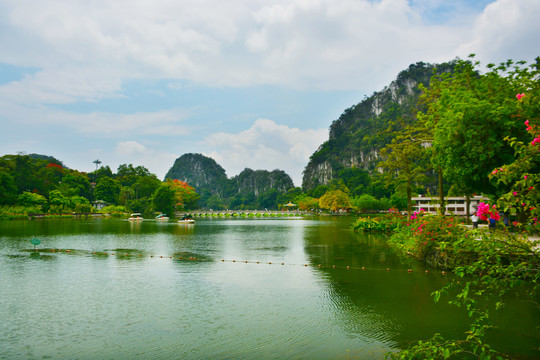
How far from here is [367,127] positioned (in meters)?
172

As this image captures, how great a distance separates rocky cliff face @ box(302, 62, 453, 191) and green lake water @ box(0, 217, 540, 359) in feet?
437

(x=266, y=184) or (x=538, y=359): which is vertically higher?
(x=266, y=184)

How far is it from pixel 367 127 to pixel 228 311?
6756 inches

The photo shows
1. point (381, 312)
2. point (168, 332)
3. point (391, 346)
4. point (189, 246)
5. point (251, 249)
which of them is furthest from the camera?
point (189, 246)

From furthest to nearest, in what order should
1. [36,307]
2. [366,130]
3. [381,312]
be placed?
1. [366,130]
2. [36,307]
3. [381,312]

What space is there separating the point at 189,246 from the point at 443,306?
59.5 ft

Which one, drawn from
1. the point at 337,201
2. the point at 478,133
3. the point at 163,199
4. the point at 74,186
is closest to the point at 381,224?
the point at 478,133

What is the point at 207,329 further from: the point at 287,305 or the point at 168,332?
the point at 287,305

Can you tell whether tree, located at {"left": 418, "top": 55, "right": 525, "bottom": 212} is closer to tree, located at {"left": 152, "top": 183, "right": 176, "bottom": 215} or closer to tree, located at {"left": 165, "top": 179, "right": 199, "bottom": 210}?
tree, located at {"left": 152, "top": 183, "right": 176, "bottom": 215}

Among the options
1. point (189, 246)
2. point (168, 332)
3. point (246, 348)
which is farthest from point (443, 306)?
point (189, 246)

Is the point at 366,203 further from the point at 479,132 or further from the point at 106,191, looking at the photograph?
the point at 479,132

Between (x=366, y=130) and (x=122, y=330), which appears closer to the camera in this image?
(x=122, y=330)

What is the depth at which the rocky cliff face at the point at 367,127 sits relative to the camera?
153m

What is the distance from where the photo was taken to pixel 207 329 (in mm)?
8461
